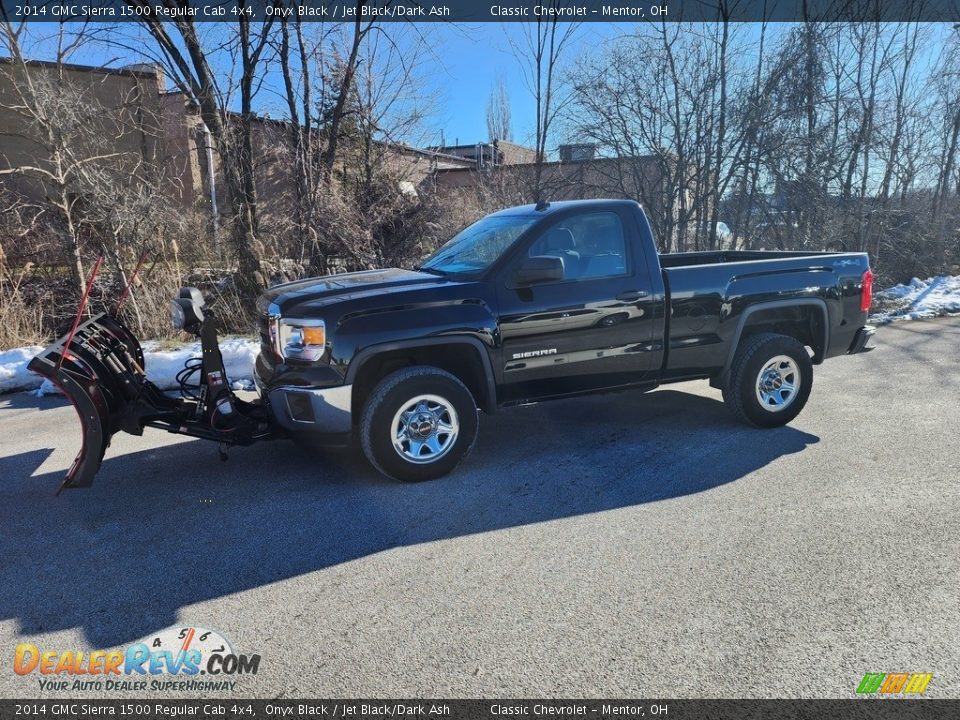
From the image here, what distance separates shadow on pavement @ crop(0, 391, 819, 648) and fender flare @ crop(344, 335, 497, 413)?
583mm

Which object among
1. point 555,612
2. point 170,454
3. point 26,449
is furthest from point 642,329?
point 26,449

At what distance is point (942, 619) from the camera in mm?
2961

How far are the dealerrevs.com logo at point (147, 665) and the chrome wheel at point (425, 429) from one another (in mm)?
1876

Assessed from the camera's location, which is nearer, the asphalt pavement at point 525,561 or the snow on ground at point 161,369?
the asphalt pavement at point 525,561

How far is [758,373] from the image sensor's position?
18.3ft

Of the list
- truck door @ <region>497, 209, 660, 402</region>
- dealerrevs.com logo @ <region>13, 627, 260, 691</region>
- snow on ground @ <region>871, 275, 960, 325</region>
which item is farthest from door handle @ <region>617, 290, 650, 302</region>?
snow on ground @ <region>871, 275, 960, 325</region>

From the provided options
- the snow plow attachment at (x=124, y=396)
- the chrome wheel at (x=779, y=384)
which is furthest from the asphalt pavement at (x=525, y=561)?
the snow plow attachment at (x=124, y=396)

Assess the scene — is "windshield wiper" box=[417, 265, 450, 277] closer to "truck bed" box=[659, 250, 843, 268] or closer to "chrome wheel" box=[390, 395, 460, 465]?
"chrome wheel" box=[390, 395, 460, 465]

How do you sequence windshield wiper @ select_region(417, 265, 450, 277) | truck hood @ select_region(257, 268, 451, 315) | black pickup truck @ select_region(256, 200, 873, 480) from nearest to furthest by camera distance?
black pickup truck @ select_region(256, 200, 873, 480), truck hood @ select_region(257, 268, 451, 315), windshield wiper @ select_region(417, 265, 450, 277)

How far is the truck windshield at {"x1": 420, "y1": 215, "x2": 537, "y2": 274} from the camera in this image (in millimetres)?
5039

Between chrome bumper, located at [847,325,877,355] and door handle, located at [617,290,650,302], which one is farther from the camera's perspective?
chrome bumper, located at [847,325,877,355]

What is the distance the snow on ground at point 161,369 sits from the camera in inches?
298

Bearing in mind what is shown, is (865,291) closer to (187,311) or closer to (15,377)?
(187,311)

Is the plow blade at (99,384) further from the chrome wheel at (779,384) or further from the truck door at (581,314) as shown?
the chrome wheel at (779,384)
